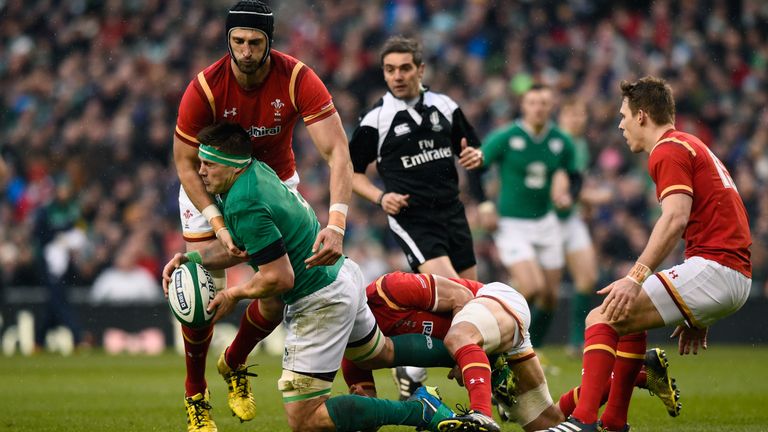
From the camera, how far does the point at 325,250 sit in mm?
6480

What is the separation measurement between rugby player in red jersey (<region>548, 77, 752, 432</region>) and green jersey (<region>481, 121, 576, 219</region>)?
5.71 m

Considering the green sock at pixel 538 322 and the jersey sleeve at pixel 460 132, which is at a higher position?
the jersey sleeve at pixel 460 132

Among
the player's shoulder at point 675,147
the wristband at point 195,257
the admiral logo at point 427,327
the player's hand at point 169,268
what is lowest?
the admiral logo at point 427,327

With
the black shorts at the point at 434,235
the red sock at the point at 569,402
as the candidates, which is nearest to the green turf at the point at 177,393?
the red sock at the point at 569,402

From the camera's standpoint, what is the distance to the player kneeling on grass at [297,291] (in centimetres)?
622

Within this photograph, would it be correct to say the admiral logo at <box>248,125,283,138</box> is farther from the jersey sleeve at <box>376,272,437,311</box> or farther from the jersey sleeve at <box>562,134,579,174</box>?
the jersey sleeve at <box>562,134,579,174</box>

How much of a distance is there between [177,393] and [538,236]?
14.7 ft

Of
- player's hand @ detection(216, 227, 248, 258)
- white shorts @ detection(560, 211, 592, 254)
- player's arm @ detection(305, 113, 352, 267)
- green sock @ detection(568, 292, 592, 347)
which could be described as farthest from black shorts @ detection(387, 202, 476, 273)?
green sock @ detection(568, 292, 592, 347)

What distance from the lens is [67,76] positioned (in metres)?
21.4

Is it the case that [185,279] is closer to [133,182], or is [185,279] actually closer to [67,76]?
[133,182]

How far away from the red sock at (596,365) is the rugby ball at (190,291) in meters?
2.24

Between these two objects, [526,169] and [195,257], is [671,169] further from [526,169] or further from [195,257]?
[526,169]

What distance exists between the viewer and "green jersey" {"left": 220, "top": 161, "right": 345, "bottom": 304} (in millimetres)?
6191

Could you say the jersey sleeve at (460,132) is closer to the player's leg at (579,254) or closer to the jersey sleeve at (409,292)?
the jersey sleeve at (409,292)
